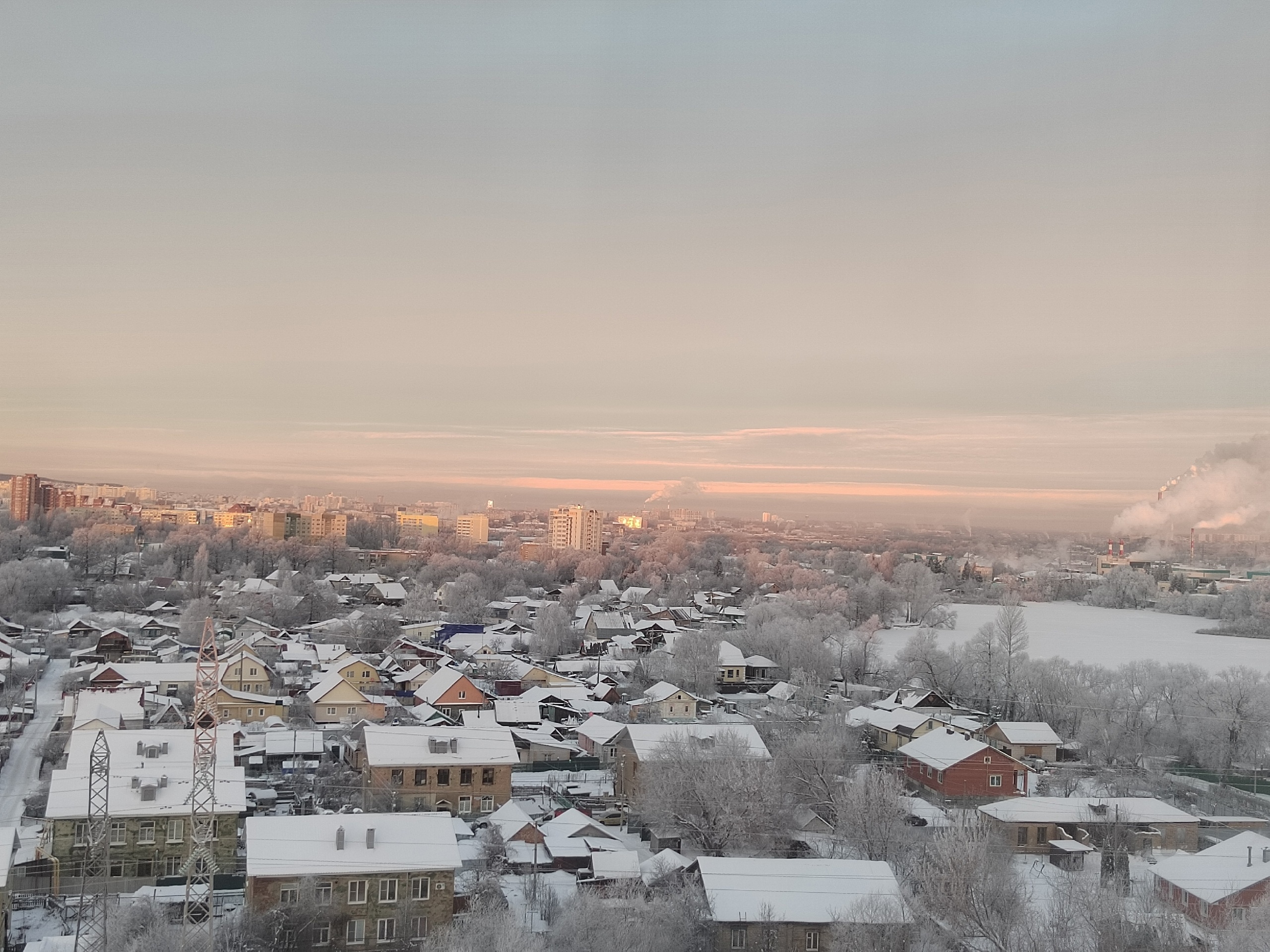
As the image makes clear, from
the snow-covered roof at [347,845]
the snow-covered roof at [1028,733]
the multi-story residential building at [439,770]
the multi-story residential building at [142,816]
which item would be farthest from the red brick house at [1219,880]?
the multi-story residential building at [142,816]

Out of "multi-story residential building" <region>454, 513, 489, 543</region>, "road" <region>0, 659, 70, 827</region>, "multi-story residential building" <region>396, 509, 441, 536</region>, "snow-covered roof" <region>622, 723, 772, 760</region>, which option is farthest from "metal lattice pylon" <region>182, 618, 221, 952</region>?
"multi-story residential building" <region>454, 513, 489, 543</region>

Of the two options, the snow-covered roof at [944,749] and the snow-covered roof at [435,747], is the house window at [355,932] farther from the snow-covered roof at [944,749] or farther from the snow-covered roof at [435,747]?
the snow-covered roof at [944,749]

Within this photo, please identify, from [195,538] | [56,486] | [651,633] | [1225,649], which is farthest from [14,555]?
[1225,649]

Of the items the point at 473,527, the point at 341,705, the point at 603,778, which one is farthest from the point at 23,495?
the point at 603,778

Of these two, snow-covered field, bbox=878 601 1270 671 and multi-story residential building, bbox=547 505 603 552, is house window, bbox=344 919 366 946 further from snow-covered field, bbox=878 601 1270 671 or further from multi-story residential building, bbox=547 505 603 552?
multi-story residential building, bbox=547 505 603 552

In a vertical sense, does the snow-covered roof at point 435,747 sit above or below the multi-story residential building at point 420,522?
above

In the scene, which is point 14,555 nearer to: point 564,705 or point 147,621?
point 147,621

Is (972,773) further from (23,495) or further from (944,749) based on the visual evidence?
(23,495)

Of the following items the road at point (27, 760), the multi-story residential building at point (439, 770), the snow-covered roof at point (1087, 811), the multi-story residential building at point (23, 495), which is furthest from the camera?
the multi-story residential building at point (23, 495)
